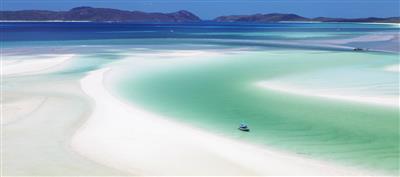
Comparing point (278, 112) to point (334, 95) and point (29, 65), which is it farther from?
point (29, 65)

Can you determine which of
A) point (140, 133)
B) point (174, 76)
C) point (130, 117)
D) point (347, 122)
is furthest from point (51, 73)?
point (347, 122)

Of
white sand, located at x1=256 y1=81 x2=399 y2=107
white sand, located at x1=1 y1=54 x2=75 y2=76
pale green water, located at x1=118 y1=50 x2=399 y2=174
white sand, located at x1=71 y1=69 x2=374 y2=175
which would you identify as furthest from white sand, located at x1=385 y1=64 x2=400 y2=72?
white sand, located at x1=1 y1=54 x2=75 y2=76

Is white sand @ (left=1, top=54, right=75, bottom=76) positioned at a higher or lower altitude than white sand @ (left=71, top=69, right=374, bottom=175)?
higher

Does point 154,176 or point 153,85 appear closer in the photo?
point 154,176

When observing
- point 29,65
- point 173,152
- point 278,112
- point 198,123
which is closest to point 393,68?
point 278,112

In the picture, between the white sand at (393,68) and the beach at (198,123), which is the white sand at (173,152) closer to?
the beach at (198,123)

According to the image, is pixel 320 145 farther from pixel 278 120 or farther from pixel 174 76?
pixel 174 76

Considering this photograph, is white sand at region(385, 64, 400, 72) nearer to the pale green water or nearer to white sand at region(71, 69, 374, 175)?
the pale green water

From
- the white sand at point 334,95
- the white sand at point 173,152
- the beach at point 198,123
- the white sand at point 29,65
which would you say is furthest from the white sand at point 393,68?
the white sand at point 29,65
